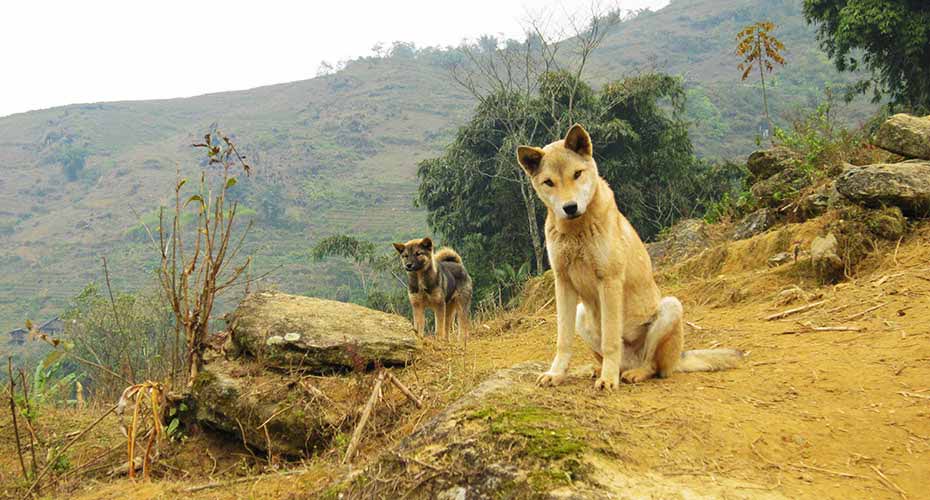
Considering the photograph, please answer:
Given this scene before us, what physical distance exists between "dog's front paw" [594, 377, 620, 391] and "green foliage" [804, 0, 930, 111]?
2141cm

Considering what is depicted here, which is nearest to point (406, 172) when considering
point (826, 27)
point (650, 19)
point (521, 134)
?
point (521, 134)

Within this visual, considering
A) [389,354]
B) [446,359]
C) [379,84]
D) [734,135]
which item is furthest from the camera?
[379,84]

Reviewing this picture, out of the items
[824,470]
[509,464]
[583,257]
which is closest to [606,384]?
[583,257]

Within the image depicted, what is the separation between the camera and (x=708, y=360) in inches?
223

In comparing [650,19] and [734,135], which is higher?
[650,19]

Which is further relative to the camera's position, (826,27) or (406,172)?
(406,172)

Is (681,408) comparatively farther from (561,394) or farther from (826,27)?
(826,27)

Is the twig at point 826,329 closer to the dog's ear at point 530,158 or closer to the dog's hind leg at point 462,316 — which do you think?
the dog's ear at point 530,158

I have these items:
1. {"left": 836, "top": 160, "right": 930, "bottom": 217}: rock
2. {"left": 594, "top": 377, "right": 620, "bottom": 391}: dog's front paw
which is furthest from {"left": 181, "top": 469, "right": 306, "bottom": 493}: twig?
{"left": 836, "top": 160, "right": 930, "bottom": 217}: rock

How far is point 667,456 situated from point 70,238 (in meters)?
84.2

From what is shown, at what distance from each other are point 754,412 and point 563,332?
1.47m

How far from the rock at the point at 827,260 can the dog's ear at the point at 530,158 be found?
6.08 metres

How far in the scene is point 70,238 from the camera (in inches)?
2876

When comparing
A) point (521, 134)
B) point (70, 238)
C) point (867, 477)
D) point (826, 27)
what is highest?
point (826, 27)
